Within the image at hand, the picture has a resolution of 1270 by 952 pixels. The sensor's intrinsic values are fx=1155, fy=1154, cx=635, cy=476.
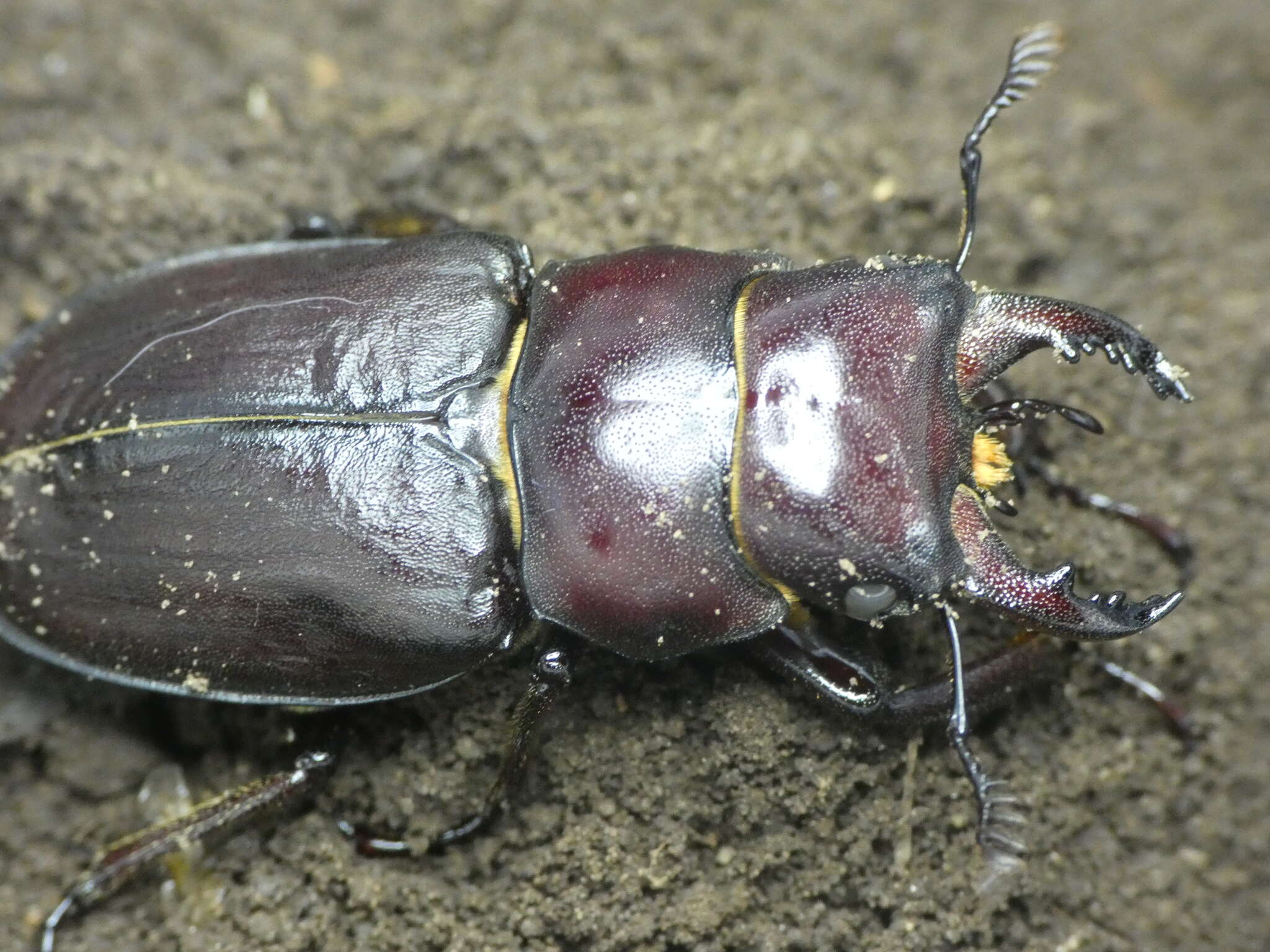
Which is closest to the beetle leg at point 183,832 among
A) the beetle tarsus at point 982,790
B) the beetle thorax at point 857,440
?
the beetle thorax at point 857,440

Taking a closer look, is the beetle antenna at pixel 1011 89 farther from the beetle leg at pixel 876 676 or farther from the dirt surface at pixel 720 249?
the beetle leg at pixel 876 676

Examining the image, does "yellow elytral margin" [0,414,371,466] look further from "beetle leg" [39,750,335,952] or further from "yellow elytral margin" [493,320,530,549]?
"beetle leg" [39,750,335,952]

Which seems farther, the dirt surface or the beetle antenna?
the dirt surface

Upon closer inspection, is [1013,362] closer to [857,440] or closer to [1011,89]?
[857,440]

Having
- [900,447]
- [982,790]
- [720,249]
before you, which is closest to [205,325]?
[720,249]

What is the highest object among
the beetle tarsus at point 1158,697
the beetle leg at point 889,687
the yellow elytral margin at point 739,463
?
the yellow elytral margin at point 739,463

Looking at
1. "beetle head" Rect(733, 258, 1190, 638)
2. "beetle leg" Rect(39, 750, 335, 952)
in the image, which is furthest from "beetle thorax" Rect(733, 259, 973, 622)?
"beetle leg" Rect(39, 750, 335, 952)
